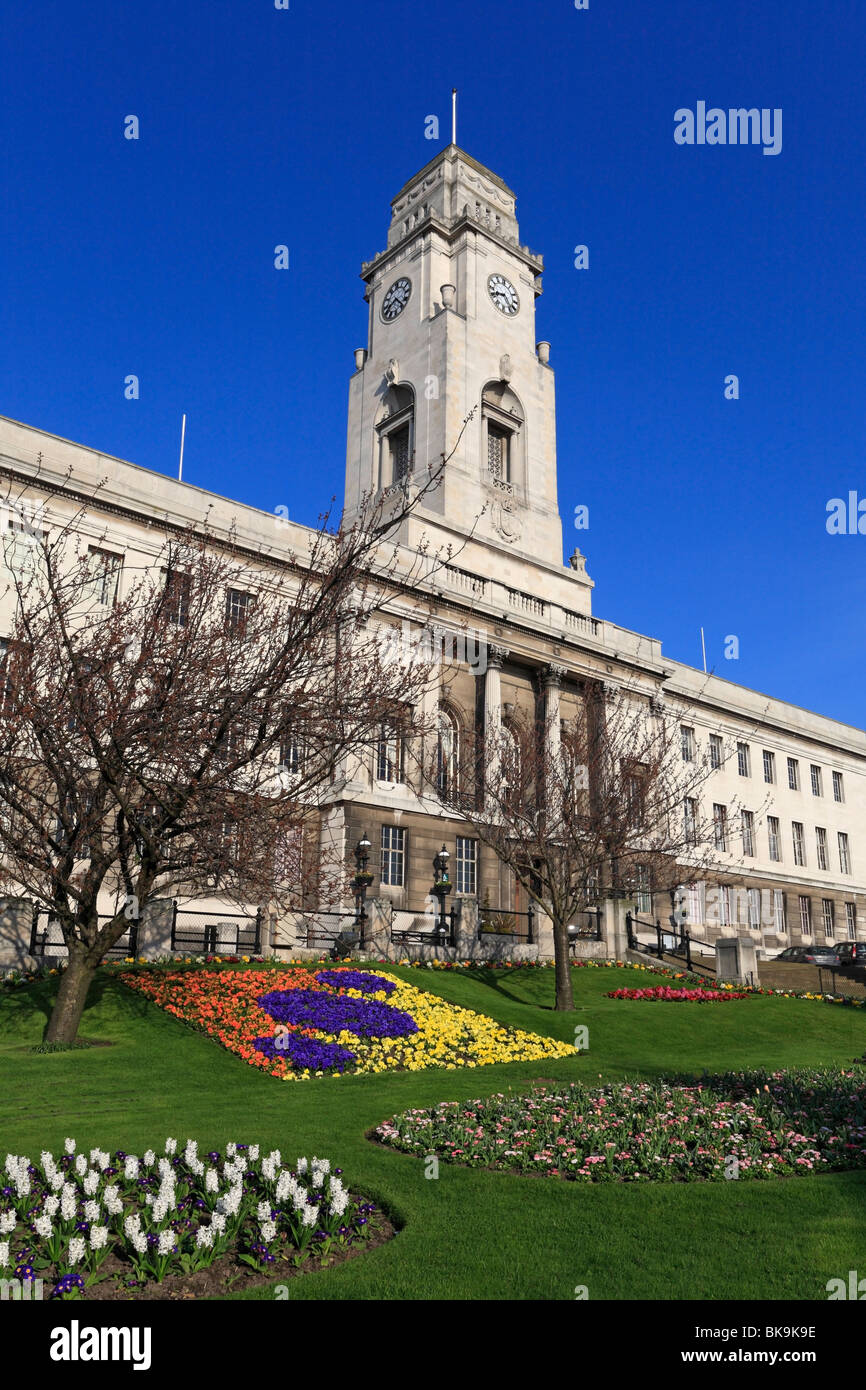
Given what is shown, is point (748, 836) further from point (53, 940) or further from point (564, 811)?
point (53, 940)

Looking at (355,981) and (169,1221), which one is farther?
(355,981)

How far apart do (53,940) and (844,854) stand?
54825 mm

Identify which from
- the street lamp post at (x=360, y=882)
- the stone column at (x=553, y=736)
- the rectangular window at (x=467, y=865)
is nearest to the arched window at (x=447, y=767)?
the stone column at (x=553, y=736)

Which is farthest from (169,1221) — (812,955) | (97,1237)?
(812,955)

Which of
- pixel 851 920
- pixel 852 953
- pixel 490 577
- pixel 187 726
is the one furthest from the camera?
pixel 851 920

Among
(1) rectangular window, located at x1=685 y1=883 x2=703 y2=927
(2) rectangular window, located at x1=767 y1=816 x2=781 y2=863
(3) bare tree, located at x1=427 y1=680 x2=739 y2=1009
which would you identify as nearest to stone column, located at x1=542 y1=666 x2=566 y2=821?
(3) bare tree, located at x1=427 y1=680 x2=739 y2=1009

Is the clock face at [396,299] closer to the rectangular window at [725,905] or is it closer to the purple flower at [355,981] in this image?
the rectangular window at [725,905]

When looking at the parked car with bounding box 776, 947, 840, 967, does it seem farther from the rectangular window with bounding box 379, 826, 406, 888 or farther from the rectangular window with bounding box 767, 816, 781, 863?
the rectangular window with bounding box 379, 826, 406, 888

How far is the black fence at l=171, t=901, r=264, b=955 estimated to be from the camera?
26656mm

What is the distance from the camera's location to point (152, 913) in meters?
25.2

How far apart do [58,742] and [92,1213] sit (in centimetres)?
1078

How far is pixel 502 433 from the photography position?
184 ft

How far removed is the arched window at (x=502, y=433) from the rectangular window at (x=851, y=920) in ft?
115
